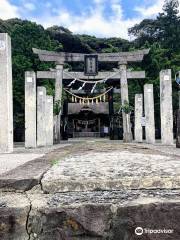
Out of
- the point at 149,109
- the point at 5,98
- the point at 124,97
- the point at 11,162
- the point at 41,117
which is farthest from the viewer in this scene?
the point at 124,97

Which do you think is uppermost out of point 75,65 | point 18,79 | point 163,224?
point 75,65

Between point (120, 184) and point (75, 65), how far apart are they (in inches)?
1617

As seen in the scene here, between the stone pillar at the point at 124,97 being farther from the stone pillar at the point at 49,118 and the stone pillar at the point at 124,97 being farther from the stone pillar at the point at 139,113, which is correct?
the stone pillar at the point at 49,118

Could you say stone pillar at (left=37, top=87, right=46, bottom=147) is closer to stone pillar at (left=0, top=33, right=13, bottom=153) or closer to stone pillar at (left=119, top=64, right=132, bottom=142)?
stone pillar at (left=119, top=64, right=132, bottom=142)

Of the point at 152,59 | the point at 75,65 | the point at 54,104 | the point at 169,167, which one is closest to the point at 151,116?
the point at 54,104

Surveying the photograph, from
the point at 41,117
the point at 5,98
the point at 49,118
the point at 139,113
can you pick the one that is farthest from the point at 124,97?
the point at 5,98

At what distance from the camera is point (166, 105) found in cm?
1753

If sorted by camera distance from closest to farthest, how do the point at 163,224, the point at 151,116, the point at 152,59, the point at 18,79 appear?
1. the point at 163,224
2. the point at 151,116
3. the point at 18,79
4. the point at 152,59

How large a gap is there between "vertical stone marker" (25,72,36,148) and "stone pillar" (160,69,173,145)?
6.00m

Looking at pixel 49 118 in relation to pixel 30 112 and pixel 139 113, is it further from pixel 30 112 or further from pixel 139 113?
pixel 139 113

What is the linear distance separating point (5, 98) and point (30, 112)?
6.79 metres

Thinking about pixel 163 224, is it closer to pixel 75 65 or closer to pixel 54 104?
pixel 54 104

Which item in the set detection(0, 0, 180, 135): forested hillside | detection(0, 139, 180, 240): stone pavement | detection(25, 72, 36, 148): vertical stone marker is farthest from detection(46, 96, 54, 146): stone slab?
detection(0, 139, 180, 240): stone pavement

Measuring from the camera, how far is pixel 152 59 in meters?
28.7
